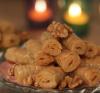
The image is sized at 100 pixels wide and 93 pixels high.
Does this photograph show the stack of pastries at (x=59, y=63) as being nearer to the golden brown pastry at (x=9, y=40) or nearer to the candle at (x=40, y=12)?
the golden brown pastry at (x=9, y=40)

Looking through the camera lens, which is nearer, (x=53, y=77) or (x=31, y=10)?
(x=53, y=77)

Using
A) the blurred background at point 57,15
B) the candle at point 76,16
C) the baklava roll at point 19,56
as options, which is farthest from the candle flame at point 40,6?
the baklava roll at point 19,56

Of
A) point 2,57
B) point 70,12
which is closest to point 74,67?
point 2,57

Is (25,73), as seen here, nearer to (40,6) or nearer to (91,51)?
(91,51)

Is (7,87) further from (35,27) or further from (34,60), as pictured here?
(35,27)

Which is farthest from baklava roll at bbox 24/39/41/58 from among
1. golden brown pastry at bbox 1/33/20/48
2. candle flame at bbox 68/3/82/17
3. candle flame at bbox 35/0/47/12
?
candle flame at bbox 35/0/47/12

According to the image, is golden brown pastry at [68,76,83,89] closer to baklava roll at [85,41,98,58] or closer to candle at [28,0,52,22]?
baklava roll at [85,41,98,58]
